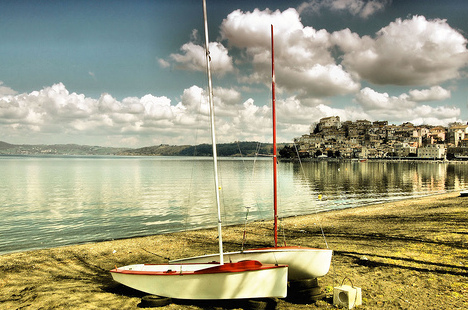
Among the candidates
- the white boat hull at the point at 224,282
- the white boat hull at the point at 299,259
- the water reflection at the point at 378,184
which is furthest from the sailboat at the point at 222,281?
the water reflection at the point at 378,184

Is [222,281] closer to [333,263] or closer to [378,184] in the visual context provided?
[333,263]

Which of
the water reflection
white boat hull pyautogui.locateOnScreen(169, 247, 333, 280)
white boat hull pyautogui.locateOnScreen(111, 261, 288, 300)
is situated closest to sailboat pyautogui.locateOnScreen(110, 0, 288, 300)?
white boat hull pyautogui.locateOnScreen(111, 261, 288, 300)

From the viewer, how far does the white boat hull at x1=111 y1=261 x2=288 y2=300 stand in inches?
288

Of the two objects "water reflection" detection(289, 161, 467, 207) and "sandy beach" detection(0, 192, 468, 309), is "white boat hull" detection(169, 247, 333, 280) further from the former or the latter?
"water reflection" detection(289, 161, 467, 207)

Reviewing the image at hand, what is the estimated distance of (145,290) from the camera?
8.19 meters

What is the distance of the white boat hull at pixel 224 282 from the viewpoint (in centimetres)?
731

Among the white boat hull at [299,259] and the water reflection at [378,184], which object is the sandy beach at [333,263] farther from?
the water reflection at [378,184]

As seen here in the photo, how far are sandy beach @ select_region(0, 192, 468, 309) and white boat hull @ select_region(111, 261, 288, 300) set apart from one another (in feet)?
1.54

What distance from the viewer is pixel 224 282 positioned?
7398mm

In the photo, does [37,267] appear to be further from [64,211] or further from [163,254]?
[64,211]

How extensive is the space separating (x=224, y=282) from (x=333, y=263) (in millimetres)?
4820

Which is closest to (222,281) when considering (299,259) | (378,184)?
(299,259)

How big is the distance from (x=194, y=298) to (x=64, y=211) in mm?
25560

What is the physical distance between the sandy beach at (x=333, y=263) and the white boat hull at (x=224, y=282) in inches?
18.5
